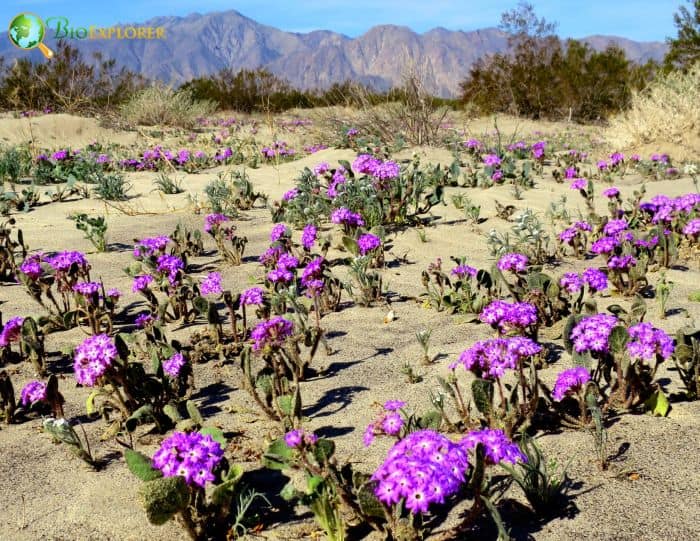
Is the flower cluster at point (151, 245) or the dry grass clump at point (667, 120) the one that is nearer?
the flower cluster at point (151, 245)

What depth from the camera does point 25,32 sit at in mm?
14844

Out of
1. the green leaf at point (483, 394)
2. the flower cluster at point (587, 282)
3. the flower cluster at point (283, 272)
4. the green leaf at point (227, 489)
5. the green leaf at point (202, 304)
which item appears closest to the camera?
the green leaf at point (227, 489)

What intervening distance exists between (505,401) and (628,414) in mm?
640

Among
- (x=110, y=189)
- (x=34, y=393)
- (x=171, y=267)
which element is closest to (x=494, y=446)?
(x=34, y=393)

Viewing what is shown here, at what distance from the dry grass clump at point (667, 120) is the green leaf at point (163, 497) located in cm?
1166

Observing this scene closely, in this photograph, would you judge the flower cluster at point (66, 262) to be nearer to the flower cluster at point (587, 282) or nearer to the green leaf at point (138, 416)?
the green leaf at point (138, 416)

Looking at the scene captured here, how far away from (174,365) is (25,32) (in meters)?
14.4

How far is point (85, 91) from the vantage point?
69.1 feet

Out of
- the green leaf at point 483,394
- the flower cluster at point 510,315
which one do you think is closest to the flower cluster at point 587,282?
the flower cluster at point 510,315

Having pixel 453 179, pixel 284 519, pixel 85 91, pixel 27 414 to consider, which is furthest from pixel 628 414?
pixel 85 91

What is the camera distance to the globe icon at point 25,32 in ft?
45.3

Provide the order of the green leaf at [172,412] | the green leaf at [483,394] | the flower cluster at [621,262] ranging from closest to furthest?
the green leaf at [483,394] < the green leaf at [172,412] < the flower cluster at [621,262]

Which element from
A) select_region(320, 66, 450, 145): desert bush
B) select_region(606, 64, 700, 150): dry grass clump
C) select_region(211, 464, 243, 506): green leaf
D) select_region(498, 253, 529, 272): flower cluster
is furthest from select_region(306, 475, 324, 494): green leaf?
select_region(606, 64, 700, 150): dry grass clump

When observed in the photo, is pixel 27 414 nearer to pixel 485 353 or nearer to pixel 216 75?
pixel 485 353
